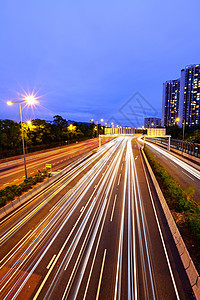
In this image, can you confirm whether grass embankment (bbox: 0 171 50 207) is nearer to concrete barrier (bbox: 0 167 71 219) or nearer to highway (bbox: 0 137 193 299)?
concrete barrier (bbox: 0 167 71 219)

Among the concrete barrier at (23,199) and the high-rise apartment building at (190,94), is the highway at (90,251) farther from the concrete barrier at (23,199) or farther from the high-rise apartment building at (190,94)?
the high-rise apartment building at (190,94)

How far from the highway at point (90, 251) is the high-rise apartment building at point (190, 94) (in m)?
175

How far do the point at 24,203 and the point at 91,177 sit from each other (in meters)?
10.2

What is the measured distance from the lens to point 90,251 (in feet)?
30.3

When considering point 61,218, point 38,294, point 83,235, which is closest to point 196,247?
point 83,235

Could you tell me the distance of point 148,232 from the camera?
35.8 ft

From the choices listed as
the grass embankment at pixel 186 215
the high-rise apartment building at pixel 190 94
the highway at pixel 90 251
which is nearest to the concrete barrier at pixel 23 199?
the highway at pixel 90 251

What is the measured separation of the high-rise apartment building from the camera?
519ft

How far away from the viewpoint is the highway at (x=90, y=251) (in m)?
7.05

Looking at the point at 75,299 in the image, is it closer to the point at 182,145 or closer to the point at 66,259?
the point at 66,259

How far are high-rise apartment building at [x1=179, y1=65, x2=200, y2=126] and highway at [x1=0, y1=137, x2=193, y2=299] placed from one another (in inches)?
6874

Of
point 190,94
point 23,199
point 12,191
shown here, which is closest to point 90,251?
point 23,199

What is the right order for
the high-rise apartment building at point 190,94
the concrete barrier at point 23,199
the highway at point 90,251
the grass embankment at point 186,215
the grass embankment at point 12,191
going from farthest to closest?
the high-rise apartment building at point 190,94
the grass embankment at point 12,191
the concrete barrier at point 23,199
the grass embankment at point 186,215
the highway at point 90,251

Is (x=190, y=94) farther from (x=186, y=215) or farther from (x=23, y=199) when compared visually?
(x=23, y=199)
